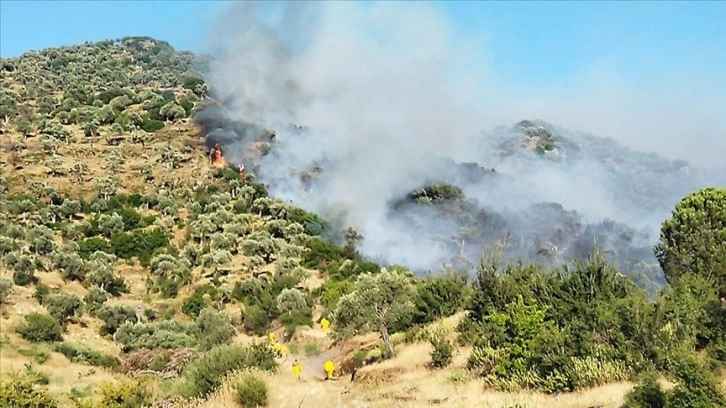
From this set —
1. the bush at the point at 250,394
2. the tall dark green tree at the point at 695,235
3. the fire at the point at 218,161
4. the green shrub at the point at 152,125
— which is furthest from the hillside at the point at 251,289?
the tall dark green tree at the point at 695,235

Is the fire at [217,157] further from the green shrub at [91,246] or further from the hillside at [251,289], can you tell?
the green shrub at [91,246]

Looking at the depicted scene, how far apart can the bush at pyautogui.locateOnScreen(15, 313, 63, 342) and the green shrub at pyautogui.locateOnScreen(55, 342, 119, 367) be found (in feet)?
3.46

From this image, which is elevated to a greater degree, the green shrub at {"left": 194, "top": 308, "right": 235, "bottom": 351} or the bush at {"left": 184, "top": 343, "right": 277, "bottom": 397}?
the green shrub at {"left": 194, "top": 308, "right": 235, "bottom": 351}

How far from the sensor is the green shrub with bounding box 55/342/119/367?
85.4 ft

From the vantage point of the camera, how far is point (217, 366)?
43.1ft

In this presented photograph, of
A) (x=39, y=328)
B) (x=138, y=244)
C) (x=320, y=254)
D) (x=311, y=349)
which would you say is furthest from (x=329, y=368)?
(x=138, y=244)

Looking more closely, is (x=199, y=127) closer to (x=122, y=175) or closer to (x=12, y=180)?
(x=122, y=175)

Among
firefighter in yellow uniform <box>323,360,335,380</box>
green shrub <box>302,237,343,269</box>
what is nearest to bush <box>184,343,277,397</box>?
firefighter in yellow uniform <box>323,360,335,380</box>

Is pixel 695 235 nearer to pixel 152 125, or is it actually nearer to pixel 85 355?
pixel 85 355

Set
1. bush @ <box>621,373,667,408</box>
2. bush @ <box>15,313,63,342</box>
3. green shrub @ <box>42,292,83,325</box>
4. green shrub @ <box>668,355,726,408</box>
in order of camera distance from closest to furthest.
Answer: green shrub @ <box>668,355,726,408</box> < bush @ <box>621,373,667,408</box> < bush @ <box>15,313,63,342</box> < green shrub @ <box>42,292,83,325</box>

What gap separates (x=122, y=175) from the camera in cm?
5900

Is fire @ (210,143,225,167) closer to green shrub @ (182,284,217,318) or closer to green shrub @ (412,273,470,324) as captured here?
green shrub @ (182,284,217,318)

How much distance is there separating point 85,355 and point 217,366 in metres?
16.3

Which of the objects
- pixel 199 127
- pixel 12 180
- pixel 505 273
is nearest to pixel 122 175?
pixel 12 180
